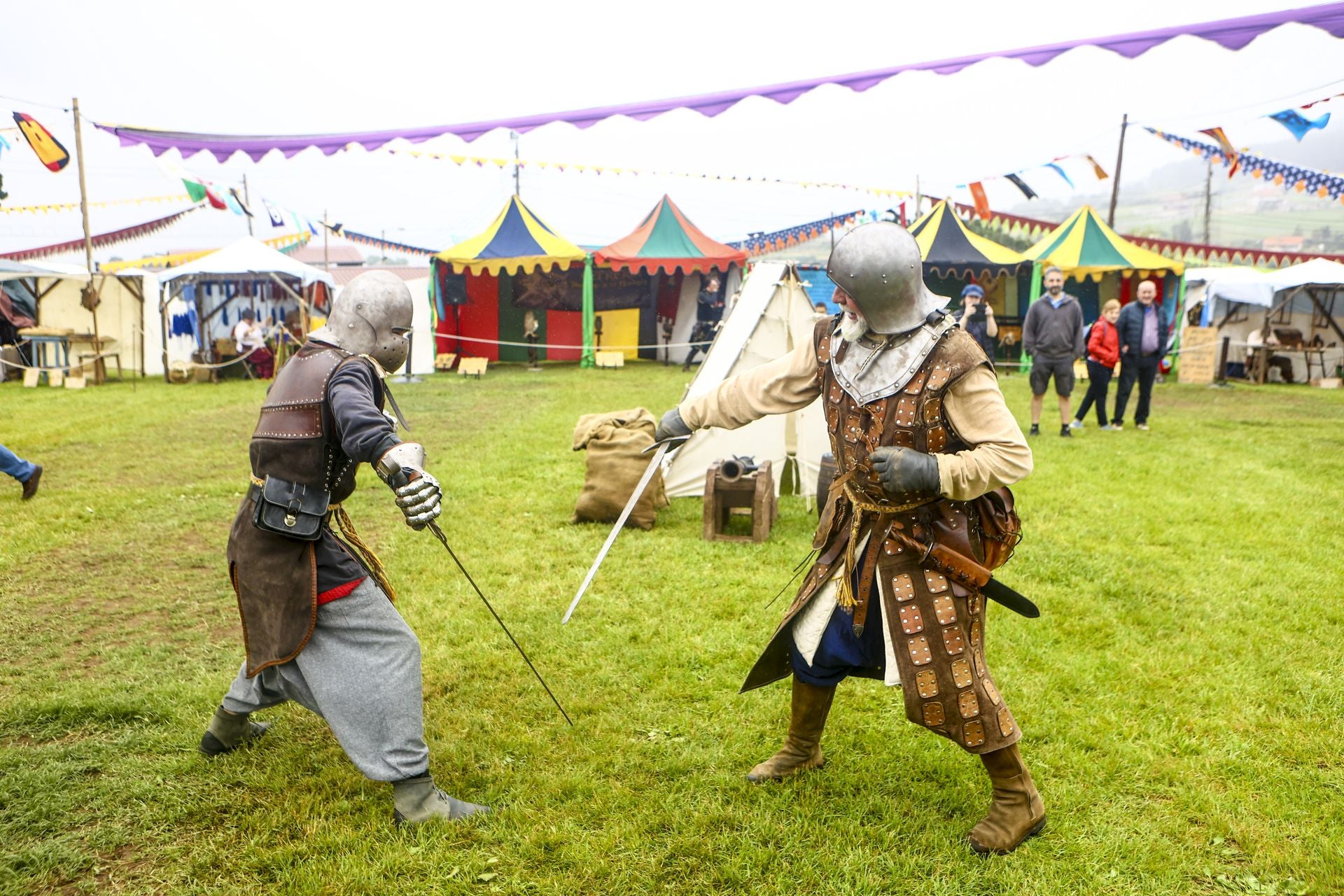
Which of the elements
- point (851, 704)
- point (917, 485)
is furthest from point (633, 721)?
point (917, 485)

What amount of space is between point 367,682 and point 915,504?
1.54 metres

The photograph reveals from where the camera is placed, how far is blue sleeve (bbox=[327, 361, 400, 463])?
222cm

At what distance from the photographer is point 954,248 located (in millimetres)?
15016

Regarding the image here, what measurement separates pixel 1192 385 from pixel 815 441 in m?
10.6

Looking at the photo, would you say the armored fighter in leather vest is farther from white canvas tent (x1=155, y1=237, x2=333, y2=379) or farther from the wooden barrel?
white canvas tent (x1=155, y1=237, x2=333, y2=379)

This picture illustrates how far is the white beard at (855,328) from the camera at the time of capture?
242cm

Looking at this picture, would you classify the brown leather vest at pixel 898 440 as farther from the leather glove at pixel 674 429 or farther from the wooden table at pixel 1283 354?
the wooden table at pixel 1283 354

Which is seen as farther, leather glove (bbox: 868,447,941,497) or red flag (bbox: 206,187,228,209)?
red flag (bbox: 206,187,228,209)

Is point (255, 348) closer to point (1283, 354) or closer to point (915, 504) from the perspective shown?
point (915, 504)

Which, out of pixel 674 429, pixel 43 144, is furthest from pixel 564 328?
pixel 674 429

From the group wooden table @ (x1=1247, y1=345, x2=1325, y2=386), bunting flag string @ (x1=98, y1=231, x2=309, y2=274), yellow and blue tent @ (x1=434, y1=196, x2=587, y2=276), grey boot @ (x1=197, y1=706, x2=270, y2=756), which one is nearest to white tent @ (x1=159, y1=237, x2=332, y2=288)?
yellow and blue tent @ (x1=434, y1=196, x2=587, y2=276)

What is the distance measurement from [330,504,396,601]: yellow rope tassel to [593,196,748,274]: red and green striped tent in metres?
13.2

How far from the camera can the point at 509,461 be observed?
7531 millimetres

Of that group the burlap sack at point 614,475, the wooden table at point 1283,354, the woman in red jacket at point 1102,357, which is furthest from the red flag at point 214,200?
the wooden table at point 1283,354
